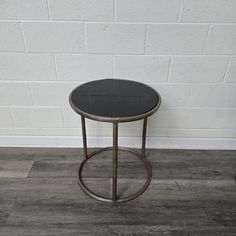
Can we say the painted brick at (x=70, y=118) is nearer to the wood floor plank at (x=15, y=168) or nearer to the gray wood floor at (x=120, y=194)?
A: the gray wood floor at (x=120, y=194)

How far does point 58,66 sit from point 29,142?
722mm

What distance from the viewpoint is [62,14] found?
1330 mm

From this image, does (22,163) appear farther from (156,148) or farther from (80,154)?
(156,148)

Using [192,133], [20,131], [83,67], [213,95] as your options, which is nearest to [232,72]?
[213,95]

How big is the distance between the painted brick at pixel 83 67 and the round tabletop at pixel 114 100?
0.10 metres

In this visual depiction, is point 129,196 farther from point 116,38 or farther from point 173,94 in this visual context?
point 116,38

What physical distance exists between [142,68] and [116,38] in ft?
0.86

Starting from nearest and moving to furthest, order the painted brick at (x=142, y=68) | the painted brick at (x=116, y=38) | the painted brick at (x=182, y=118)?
the painted brick at (x=116, y=38) < the painted brick at (x=142, y=68) < the painted brick at (x=182, y=118)

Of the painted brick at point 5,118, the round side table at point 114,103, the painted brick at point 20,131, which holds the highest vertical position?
the round side table at point 114,103

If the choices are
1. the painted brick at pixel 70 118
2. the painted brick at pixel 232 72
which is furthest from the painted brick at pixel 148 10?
the painted brick at pixel 70 118

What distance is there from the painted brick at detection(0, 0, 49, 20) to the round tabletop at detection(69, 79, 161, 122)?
0.51 m

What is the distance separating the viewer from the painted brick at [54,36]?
1366mm

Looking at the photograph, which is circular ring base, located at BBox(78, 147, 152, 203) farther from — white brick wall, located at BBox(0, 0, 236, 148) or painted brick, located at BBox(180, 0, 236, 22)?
painted brick, located at BBox(180, 0, 236, 22)

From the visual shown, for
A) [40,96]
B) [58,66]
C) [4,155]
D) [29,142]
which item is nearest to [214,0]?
[58,66]
